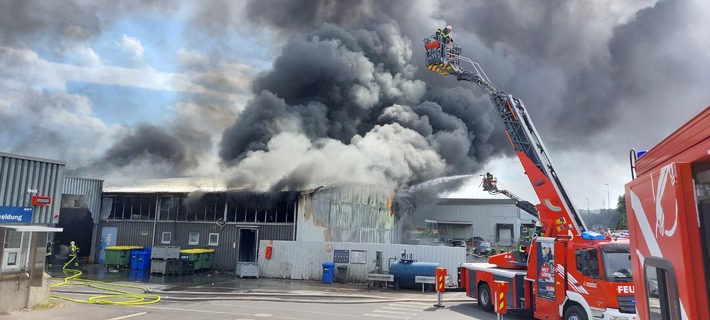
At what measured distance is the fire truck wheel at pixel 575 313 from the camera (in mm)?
9354

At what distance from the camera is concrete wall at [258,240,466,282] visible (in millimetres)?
18812

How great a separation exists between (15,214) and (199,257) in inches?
444

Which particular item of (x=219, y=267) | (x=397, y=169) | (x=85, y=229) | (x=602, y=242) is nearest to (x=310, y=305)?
(x=602, y=242)

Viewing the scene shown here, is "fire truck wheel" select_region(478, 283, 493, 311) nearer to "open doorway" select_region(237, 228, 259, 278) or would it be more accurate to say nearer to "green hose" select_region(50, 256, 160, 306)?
"green hose" select_region(50, 256, 160, 306)

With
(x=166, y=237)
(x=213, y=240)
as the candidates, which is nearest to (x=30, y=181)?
(x=213, y=240)

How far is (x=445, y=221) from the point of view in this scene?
5900cm

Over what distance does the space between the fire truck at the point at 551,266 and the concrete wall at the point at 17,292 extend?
1079 centimetres

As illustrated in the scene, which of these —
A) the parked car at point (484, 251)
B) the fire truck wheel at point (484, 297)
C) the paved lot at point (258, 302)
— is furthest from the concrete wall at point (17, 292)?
the parked car at point (484, 251)

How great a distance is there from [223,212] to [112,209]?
25.3 feet

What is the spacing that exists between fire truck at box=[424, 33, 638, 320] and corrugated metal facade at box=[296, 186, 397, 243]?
30.8 feet

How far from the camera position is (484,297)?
526 inches

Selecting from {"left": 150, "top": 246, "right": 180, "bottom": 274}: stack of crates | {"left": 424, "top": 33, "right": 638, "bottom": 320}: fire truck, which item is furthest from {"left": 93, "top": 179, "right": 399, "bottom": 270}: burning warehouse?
{"left": 424, "top": 33, "right": 638, "bottom": 320}: fire truck

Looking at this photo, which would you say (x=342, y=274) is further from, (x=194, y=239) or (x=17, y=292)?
(x=17, y=292)

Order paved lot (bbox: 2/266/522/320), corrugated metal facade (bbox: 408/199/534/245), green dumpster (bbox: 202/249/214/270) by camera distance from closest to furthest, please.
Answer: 1. paved lot (bbox: 2/266/522/320)
2. green dumpster (bbox: 202/249/214/270)
3. corrugated metal facade (bbox: 408/199/534/245)
